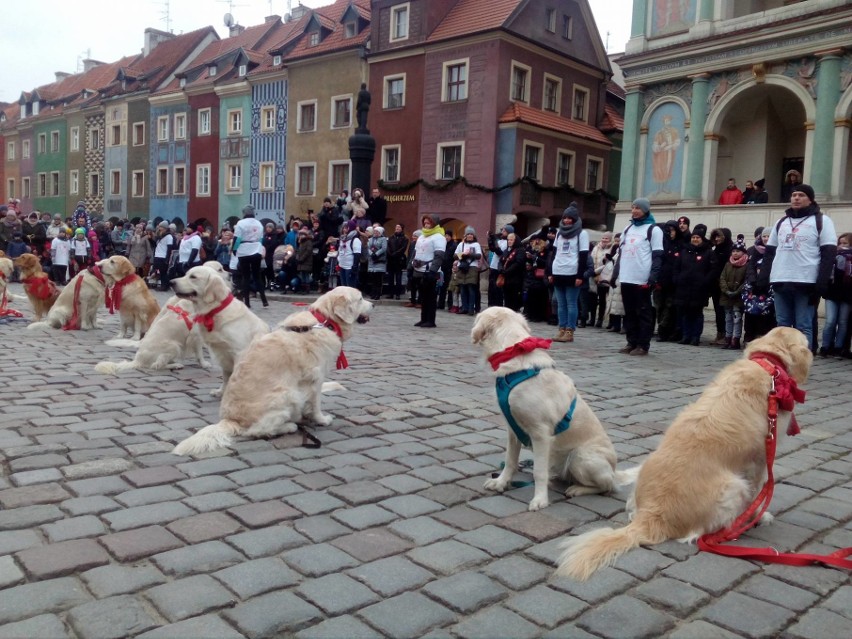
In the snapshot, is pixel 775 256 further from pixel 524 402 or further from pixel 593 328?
pixel 524 402

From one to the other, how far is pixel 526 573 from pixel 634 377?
5962 millimetres

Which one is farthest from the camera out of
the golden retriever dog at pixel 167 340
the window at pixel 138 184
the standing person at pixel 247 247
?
the window at pixel 138 184

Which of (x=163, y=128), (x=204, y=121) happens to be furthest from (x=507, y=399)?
(x=163, y=128)

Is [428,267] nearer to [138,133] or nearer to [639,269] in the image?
[639,269]

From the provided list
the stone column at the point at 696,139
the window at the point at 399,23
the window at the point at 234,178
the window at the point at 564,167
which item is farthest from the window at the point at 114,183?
the stone column at the point at 696,139

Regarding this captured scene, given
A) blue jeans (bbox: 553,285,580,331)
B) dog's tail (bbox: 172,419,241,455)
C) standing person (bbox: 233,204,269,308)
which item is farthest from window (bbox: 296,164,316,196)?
dog's tail (bbox: 172,419,241,455)

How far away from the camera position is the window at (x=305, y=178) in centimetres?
3884

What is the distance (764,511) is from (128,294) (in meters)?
8.71

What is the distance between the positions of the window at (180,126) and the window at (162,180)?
93.0 inches

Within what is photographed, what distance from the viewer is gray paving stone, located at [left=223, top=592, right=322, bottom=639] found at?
8.76ft

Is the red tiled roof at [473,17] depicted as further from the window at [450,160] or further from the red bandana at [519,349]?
the red bandana at [519,349]

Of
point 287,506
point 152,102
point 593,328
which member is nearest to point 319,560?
point 287,506

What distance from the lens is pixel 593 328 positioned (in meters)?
15.0

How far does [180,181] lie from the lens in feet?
153
